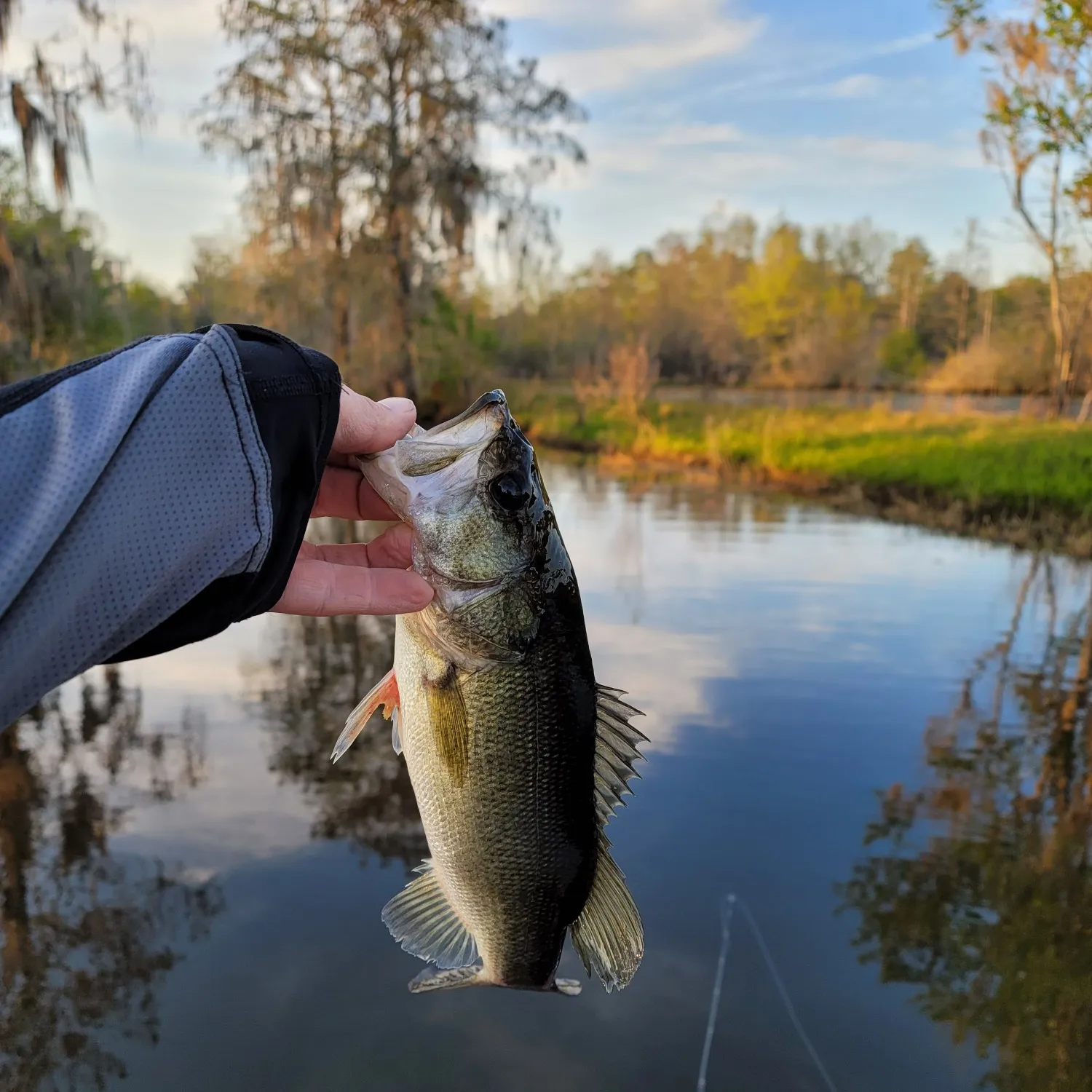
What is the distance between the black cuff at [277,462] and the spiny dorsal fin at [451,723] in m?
0.38

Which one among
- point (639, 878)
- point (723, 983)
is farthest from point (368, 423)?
point (639, 878)

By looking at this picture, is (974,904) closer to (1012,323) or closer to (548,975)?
(548,975)

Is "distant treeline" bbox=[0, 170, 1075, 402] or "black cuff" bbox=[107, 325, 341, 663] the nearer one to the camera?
"black cuff" bbox=[107, 325, 341, 663]

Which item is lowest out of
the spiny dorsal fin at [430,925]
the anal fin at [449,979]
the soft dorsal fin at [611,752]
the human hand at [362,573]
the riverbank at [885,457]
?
the riverbank at [885,457]

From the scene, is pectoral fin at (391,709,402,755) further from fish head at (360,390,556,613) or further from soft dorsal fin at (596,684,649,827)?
soft dorsal fin at (596,684,649,827)

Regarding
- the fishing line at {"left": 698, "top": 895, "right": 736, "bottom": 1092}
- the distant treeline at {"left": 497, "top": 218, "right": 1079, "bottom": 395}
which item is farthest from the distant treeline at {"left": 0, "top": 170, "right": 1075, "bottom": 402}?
the fishing line at {"left": 698, "top": 895, "right": 736, "bottom": 1092}

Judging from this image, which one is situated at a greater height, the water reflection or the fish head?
the fish head

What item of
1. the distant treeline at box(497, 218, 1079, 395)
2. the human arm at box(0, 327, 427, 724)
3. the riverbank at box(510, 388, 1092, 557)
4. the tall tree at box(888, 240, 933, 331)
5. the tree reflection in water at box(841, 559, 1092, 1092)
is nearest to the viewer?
the human arm at box(0, 327, 427, 724)

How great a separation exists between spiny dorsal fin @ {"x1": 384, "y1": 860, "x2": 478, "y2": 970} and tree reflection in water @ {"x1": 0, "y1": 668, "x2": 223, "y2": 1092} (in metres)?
2.12

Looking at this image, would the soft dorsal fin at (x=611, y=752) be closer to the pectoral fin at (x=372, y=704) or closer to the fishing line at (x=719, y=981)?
the pectoral fin at (x=372, y=704)

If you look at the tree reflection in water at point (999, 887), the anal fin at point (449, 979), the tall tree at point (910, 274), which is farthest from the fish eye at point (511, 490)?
the tall tree at point (910, 274)

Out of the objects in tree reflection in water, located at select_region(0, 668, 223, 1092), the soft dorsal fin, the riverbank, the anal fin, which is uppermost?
the soft dorsal fin

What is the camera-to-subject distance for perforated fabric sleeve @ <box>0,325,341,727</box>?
49.0 inches

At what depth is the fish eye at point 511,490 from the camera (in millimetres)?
1803
